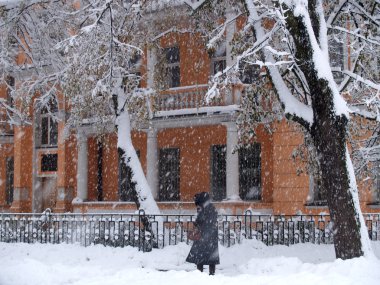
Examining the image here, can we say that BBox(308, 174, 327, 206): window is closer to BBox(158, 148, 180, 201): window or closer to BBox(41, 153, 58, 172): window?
BBox(158, 148, 180, 201): window

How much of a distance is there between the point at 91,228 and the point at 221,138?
8838mm

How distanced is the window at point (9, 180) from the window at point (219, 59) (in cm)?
1404

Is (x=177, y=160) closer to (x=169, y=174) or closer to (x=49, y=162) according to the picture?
(x=169, y=174)

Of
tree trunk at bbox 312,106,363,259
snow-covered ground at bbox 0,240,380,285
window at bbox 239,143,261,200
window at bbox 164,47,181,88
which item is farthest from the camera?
window at bbox 164,47,181,88

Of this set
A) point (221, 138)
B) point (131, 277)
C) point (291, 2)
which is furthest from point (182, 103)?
point (131, 277)

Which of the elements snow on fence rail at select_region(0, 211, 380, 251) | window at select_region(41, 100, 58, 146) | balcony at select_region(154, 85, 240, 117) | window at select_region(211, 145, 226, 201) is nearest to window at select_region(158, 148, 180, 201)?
window at select_region(211, 145, 226, 201)

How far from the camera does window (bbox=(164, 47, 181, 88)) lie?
88.5ft

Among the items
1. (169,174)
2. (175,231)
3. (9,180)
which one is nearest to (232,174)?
(169,174)

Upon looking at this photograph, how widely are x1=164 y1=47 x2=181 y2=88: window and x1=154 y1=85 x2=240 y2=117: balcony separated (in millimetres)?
2327

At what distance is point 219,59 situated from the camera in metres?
25.6

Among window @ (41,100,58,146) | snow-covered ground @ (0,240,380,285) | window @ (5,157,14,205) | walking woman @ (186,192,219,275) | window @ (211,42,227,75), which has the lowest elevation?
snow-covered ground @ (0,240,380,285)

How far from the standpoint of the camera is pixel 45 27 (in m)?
20.2

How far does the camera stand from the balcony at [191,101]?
23.1 metres

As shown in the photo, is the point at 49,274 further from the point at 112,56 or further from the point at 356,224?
the point at 112,56
